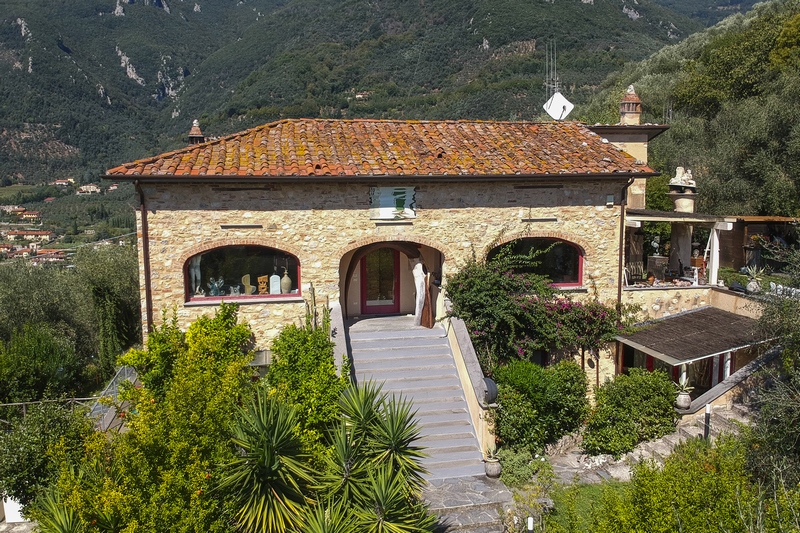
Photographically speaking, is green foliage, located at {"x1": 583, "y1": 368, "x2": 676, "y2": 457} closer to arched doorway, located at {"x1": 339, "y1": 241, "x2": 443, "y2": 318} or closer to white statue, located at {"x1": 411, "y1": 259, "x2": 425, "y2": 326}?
white statue, located at {"x1": 411, "y1": 259, "x2": 425, "y2": 326}

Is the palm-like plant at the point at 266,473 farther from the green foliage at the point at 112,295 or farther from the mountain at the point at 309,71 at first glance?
the mountain at the point at 309,71

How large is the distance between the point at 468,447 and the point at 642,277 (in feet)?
27.1

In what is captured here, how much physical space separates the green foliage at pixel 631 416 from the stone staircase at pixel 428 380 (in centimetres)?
277

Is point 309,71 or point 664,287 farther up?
point 309,71

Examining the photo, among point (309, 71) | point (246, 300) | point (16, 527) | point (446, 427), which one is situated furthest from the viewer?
point (309, 71)

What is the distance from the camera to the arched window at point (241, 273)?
12859 mm

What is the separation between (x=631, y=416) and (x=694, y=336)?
9.02 feet

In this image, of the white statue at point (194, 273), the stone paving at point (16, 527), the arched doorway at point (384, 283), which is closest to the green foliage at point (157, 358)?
the white statue at point (194, 273)

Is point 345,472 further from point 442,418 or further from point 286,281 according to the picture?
point 286,281

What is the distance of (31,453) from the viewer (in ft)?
32.7

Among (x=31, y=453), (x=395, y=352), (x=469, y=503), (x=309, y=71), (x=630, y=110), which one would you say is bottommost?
(x=469, y=503)

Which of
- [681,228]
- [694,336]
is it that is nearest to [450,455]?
[694,336]

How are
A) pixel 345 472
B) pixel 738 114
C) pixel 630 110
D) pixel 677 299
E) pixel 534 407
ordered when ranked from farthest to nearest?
pixel 738 114
pixel 630 110
pixel 677 299
pixel 534 407
pixel 345 472

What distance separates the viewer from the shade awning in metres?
12.4
